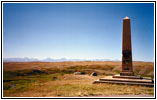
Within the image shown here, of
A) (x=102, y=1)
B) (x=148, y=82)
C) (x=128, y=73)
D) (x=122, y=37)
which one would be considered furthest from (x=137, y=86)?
(x=102, y=1)

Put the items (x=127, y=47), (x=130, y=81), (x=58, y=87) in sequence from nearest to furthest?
(x=58, y=87), (x=130, y=81), (x=127, y=47)

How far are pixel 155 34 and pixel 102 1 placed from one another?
4622mm

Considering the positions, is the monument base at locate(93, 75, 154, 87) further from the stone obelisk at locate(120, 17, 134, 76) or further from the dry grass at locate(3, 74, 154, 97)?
the dry grass at locate(3, 74, 154, 97)

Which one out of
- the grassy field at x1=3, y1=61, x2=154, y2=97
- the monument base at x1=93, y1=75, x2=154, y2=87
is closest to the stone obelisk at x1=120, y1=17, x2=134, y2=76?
the monument base at x1=93, y1=75, x2=154, y2=87

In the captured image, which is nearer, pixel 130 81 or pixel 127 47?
pixel 130 81

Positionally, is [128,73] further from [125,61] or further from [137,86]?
[137,86]

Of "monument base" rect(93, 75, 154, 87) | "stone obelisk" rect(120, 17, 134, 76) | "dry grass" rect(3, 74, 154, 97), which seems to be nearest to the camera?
"dry grass" rect(3, 74, 154, 97)

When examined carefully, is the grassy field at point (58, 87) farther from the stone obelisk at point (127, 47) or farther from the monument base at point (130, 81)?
the stone obelisk at point (127, 47)

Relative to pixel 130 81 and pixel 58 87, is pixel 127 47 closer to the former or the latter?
pixel 130 81

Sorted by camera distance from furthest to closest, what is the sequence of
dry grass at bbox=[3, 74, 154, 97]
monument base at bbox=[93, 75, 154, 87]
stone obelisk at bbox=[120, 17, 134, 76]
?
stone obelisk at bbox=[120, 17, 134, 76] → monument base at bbox=[93, 75, 154, 87] → dry grass at bbox=[3, 74, 154, 97]

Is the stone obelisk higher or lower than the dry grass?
higher

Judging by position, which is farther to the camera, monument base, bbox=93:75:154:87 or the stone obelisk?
the stone obelisk

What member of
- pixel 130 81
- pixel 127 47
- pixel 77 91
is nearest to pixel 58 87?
pixel 77 91

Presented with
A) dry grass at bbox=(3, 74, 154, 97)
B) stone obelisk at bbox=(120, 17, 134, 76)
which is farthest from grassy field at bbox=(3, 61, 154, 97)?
stone obelisk at bbox=(120, 17, 134, 76)
